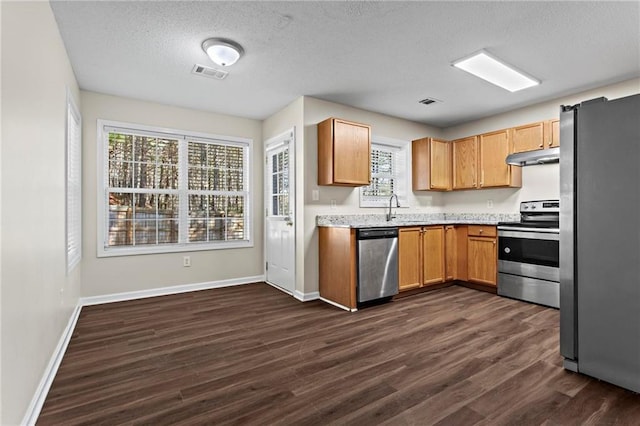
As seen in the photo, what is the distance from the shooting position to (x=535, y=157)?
160 inches

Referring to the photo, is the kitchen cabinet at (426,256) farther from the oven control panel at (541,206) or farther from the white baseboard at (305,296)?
the white baseboard at (305,296)

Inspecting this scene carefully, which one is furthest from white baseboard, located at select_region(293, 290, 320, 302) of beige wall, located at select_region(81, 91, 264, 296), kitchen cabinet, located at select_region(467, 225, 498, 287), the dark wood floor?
kitchen cabinet, located at select_region(467, 225, 498, 287)

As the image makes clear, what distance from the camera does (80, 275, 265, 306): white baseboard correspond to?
3857 mm

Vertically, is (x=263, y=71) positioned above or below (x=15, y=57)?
above

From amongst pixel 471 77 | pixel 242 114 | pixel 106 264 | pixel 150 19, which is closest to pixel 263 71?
pixel 150 19

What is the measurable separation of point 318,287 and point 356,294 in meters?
0.70

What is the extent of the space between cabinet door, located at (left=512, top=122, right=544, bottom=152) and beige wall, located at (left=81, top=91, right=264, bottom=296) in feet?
11.9

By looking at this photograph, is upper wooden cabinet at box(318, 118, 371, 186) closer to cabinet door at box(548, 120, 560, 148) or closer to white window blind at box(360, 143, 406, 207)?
white window blind at box(360, 143, 406, 207)

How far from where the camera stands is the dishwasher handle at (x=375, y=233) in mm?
3617

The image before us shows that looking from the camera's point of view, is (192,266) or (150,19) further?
(192,266)

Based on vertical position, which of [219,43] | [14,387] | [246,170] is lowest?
[14,387]

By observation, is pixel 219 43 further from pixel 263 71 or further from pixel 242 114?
pixel 242 114

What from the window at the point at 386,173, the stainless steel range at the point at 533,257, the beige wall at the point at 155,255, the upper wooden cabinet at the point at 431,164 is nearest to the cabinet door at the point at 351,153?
the window at the point at 386,173

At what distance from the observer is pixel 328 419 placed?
171 cm
